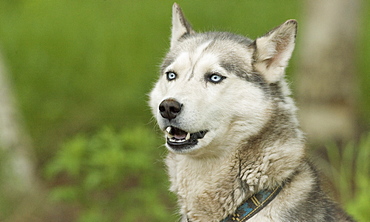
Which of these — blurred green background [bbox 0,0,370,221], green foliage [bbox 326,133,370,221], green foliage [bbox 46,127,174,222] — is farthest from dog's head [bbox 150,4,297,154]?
green foliage [bbox 326,133,370,221]

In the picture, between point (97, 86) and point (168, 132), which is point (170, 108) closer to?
point (168, 132)

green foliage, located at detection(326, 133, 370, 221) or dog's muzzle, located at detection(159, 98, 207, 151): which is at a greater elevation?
dog's muzzle, located at detection(159, 98, 207, 151)

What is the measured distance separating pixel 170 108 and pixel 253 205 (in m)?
0.78

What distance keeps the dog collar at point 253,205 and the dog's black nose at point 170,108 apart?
700 mm

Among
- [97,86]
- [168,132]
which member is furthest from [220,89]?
[97,86]

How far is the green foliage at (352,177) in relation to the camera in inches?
202

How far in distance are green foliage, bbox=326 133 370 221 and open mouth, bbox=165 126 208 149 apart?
1.98 metres

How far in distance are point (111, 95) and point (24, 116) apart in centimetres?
144

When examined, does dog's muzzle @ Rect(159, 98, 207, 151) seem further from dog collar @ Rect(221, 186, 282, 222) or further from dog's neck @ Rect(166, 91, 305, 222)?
dog collar @ Rect(221, 186, 282, 222)

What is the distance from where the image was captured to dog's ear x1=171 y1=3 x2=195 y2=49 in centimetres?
455

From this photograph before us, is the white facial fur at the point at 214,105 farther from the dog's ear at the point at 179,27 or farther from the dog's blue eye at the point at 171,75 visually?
the dog's ear at the point at 179,27

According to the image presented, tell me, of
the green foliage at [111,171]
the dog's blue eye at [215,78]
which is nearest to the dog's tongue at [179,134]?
the dog's blue eye at [215,78]

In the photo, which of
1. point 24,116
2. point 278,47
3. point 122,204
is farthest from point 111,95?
point 278,47

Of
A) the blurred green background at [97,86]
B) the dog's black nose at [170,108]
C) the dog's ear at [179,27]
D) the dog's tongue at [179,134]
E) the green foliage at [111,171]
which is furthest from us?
the blurred green background at [97,86]
